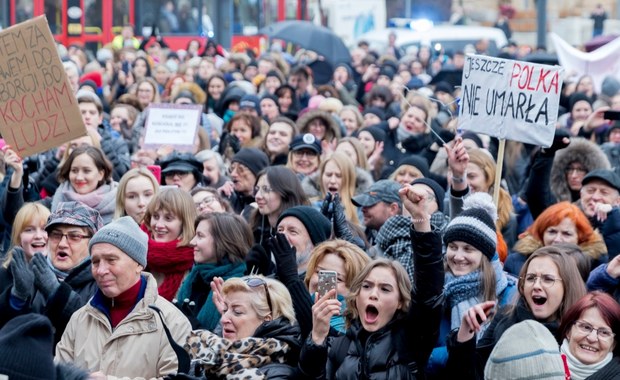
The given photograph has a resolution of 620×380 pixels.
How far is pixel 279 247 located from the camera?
624 cm

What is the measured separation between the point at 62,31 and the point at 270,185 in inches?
703

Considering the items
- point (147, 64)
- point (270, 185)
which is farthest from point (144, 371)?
point (147, 64)

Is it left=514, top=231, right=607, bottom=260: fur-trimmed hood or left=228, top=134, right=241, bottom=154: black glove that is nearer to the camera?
left=514, top=231, right=607, bottom=260: fur-trimmed hood

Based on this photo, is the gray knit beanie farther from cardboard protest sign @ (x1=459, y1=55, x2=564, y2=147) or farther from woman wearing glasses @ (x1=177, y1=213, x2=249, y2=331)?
cardboard protest sign @ (x1=459, y1=55, x2=564, y2=147)

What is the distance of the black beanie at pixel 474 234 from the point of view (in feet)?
20.1

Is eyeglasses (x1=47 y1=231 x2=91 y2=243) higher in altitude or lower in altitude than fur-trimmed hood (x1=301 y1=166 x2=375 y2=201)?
higher

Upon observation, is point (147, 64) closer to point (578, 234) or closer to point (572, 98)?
point (572, 98)

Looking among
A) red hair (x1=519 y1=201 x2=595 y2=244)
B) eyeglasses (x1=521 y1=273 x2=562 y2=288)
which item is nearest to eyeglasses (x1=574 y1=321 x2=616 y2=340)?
eyeglasses (x1=521 y1=273 x2=562 y2=288)

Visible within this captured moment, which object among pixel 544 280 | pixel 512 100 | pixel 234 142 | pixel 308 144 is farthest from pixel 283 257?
pixel 234 142

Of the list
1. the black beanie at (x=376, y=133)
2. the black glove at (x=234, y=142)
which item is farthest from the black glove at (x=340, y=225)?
the black glove at (x=234, y=142)

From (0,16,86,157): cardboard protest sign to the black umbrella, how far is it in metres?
13.1

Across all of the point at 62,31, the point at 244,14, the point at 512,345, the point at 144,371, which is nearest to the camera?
the point at 512,345

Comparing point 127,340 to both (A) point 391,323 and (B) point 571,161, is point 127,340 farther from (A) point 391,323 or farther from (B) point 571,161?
(B) point 571,161

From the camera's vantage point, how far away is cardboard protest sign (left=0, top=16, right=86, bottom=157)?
7922 mm
